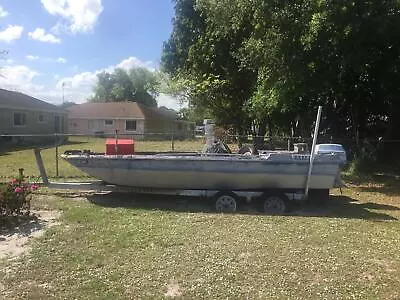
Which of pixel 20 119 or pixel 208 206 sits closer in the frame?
pixel 208 206

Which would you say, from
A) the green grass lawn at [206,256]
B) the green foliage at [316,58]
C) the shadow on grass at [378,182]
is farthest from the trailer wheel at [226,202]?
the green foliage at [316,58]

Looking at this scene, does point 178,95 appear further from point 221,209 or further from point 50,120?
point 221,209

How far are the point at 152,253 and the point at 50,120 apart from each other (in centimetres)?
3233

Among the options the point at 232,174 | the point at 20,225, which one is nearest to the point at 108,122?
the point at 232,174

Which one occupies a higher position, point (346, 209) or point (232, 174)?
point (232, 174)

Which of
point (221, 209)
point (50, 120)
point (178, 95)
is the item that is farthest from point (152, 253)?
point (178, 95)

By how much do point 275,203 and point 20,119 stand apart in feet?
85.3

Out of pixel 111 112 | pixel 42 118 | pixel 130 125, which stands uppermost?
pixel 111 112

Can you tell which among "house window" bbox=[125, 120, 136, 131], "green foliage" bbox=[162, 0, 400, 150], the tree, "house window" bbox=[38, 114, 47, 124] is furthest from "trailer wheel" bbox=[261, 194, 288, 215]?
"house window" bbox=[125, 120, 136, 131]

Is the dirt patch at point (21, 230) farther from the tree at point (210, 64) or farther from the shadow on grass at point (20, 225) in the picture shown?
the tree at point (210, 64)

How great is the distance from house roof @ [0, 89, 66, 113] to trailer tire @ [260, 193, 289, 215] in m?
23.6

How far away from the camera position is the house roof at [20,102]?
94.5 feet

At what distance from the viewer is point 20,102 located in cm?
3059

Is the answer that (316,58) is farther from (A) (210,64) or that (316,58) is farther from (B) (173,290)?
(A) (210,64)
